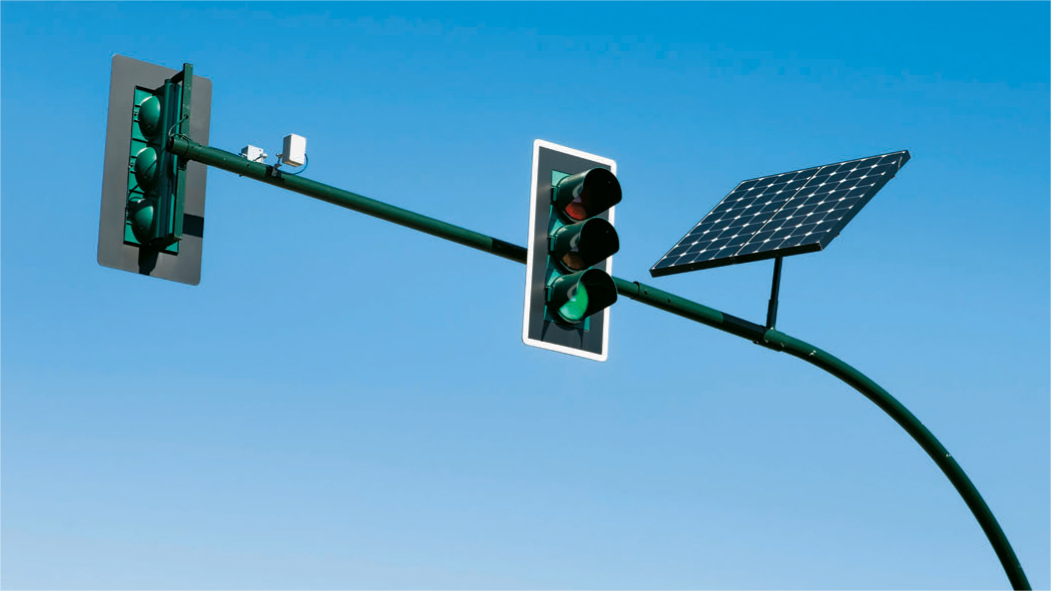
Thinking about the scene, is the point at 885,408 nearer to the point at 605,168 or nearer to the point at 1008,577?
the point at 1008,577

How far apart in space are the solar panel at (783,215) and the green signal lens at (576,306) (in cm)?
261

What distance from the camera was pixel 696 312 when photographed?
Result: 32.2 ft

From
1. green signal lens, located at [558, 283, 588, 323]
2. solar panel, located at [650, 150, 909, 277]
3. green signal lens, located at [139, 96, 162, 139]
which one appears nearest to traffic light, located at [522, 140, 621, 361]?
green signal lens, located at [558, 283, 588, 323]

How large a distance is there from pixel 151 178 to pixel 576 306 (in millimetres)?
2698

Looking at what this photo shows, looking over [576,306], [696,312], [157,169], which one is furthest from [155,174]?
[696,312]

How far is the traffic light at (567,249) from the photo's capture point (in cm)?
838

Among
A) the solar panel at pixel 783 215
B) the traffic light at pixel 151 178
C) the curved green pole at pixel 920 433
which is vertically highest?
the solar panel at pixel 783 215

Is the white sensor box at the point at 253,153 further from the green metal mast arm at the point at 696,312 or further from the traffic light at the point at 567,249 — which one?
the traffic light at the point at 567,249

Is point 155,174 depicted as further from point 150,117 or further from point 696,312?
point 696,312

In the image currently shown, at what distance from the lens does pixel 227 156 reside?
26.4 ft

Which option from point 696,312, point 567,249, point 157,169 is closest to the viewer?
point 157,169

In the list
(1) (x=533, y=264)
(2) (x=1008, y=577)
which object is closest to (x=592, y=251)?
(1) (x=533, y=264)

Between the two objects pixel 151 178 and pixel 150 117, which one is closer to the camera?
pixel 151 178

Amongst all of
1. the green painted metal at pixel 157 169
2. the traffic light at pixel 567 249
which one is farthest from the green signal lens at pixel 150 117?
the traffic light at pixel 567 249
